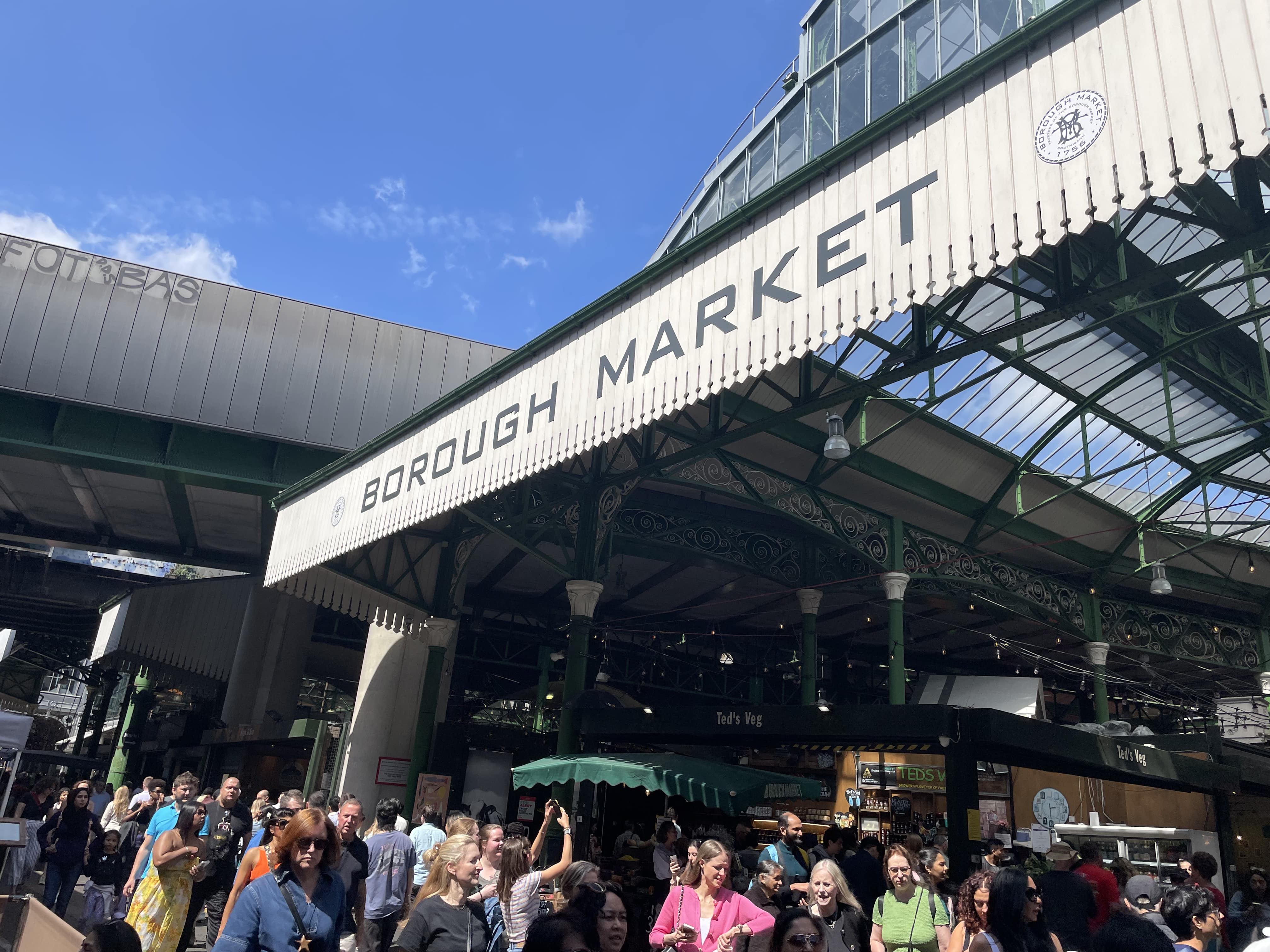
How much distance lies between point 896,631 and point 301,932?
1526 cm

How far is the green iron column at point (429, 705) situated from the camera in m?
18.1

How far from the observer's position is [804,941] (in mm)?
4430

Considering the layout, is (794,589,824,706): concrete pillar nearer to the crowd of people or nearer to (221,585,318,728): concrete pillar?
the crowd of people

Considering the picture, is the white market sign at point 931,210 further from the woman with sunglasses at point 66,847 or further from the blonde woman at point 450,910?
the woman with sunglasses at point 66,847

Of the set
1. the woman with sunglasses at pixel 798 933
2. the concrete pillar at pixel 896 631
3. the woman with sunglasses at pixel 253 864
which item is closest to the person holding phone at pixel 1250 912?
the woman with sunglasses at pixel 798 933

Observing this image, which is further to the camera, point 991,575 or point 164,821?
point 991,575

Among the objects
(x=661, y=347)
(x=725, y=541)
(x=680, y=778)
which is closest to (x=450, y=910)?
(x=661, y=347)

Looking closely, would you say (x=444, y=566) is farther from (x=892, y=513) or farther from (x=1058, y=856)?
(x=1058, y=856)

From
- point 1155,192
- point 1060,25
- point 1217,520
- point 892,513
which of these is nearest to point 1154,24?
point 1060,25

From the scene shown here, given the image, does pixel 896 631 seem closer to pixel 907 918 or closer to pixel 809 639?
pixel 809 639

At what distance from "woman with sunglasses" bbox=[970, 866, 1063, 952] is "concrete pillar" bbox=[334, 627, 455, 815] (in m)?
14.6

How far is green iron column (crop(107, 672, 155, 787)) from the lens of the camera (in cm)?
3506

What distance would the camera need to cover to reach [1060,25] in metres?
6.18

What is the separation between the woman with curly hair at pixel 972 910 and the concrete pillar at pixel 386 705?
46.8 ft
